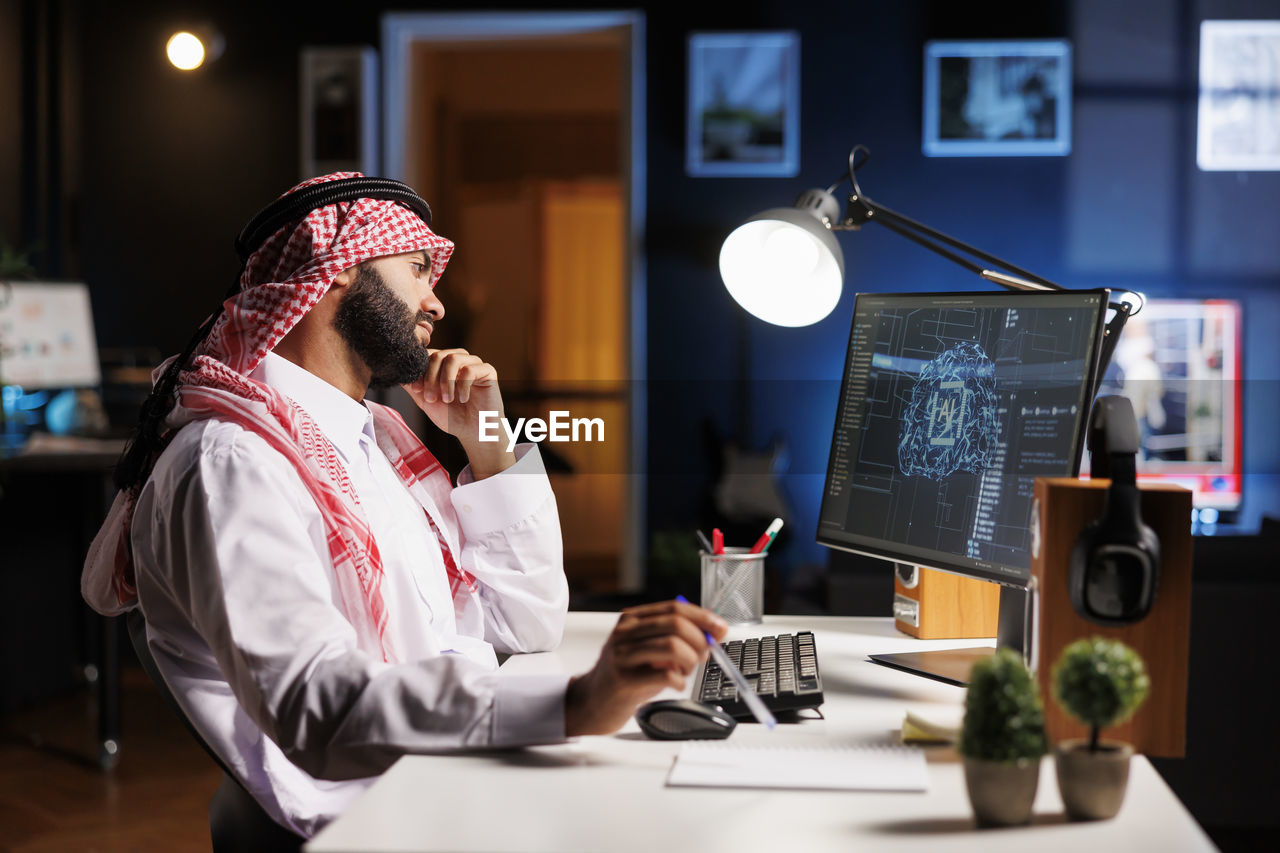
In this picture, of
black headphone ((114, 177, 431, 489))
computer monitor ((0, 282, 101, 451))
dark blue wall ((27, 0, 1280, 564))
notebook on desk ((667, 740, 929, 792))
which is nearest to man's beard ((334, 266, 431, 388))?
black headphone ((114, 177, 431, 489))

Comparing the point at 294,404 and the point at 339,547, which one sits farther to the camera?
the point at 294,404

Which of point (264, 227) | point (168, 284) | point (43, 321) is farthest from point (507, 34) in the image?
point (264, 227)

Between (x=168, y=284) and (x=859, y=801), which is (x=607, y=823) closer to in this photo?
(x=859, y=801)

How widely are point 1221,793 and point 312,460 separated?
7.79 ft

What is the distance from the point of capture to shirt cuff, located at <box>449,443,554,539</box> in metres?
1.75

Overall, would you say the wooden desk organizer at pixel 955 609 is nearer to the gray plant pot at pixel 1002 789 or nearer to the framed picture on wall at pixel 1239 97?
the gray plant pot at pixel 1002 789

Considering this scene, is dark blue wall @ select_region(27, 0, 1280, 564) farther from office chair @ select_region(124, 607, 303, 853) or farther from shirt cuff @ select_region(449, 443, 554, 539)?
office chair @ select_region(124, 607, 303, 853)

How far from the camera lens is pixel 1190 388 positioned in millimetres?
4824

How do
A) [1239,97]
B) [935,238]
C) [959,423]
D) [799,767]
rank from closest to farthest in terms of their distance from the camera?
[799,767] < [959,423] < [935,238] < [1239,97]

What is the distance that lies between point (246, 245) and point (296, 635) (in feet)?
2.21

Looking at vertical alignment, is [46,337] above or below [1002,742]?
above

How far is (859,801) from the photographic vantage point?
3.22 ft

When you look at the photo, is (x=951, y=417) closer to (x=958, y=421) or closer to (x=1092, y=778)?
(x=958, y=421)

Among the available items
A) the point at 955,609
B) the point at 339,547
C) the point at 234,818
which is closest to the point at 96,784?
the point at 234,818
